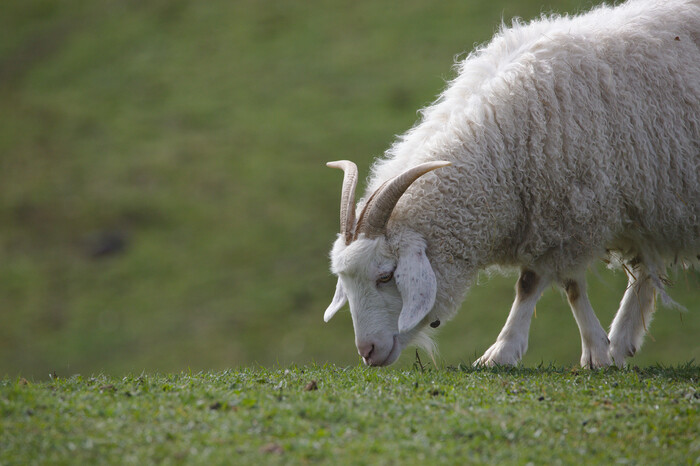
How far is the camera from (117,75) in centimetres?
4634

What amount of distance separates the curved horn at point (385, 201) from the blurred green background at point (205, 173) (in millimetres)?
18234

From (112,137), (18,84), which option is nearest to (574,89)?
(112,137)

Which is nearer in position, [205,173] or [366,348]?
[366,348]

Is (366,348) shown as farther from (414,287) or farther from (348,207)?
(348,207)

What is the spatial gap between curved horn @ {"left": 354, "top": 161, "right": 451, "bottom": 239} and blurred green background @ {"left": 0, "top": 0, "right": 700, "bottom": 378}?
18.2 m

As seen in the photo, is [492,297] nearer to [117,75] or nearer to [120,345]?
[120,345]

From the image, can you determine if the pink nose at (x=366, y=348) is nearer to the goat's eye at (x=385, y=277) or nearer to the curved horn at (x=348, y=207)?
the goat's eye at (x=385, y=277)

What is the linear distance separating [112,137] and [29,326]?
13.4 metres

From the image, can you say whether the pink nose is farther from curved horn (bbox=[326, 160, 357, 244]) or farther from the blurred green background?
the blurred green background

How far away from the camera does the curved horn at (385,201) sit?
23.2 feet

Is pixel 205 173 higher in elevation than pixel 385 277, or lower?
lower

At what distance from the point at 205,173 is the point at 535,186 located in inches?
1283

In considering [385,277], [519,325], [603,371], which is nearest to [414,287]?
[385,277]

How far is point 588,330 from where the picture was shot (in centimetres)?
792
